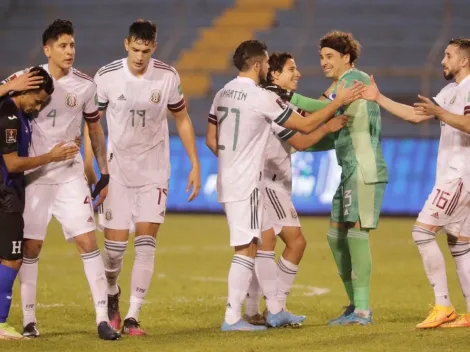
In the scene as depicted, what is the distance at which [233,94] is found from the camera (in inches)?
330

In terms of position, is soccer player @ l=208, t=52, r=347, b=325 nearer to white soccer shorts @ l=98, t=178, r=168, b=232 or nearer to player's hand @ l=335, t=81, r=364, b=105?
player's hand @ l=335, t=81, r=364, b=105

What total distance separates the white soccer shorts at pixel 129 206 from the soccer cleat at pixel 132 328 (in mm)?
759

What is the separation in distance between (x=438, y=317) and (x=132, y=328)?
7.88ft

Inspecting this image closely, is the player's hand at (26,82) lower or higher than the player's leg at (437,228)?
higher

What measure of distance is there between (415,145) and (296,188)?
2339mm

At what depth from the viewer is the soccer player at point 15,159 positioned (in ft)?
25.4

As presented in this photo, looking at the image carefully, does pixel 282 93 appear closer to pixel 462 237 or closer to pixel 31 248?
A: pixel 462 237

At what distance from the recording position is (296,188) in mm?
19859

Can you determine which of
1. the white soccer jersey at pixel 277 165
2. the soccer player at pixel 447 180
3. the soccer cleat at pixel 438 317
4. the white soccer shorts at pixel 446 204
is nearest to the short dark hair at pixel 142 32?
the white soccer jersey at pixel 277 165

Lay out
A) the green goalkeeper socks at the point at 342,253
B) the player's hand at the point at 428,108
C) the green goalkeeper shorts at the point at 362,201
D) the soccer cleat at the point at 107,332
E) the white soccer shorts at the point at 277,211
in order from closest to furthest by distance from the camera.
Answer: the soccer cleat at the point at 107,332 < the player's hand at the point at 428,108 < the green goalkeeper shorts at the point at 362,201 < the white soccer shorts at the point at 277,211 < the green goalkeeper socks at the point at 342,253

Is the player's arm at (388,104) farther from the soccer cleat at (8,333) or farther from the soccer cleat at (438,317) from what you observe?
the soccer cleat at (8,333)

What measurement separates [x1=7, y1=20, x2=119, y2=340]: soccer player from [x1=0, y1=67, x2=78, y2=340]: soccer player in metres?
0.15

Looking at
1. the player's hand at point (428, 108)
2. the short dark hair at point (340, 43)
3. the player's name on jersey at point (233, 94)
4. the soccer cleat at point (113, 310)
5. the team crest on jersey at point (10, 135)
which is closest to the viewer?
the team crest on jersey at point (10, 135)

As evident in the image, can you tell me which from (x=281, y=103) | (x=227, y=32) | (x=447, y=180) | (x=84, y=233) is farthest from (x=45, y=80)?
(x=227, y=32)
